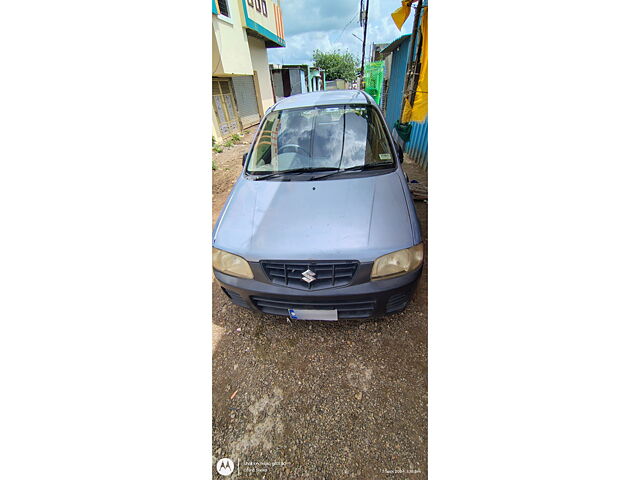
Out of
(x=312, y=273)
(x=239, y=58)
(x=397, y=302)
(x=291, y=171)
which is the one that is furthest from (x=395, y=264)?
(x=239, y=58)

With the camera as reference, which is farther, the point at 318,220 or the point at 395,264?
the point at 318,220

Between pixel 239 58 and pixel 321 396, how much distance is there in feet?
29.6

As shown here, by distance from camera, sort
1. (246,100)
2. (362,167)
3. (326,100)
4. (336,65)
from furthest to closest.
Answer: (336,65) → (246,100) → (326,100) → (362,167)

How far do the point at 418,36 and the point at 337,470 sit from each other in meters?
4.98

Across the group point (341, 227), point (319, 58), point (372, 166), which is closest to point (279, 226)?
point (341, 227)

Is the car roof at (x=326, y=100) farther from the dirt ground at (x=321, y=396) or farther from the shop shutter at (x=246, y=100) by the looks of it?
the shop shutter at (x=246, y=100)

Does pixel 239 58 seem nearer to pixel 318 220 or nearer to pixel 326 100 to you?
pixel 326 100

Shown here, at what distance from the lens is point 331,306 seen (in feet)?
5.60

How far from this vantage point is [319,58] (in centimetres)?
2078

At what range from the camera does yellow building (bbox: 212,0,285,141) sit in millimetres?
→ 6414

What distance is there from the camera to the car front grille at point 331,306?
66.6 inches

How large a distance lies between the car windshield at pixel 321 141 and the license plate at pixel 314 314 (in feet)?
4.07

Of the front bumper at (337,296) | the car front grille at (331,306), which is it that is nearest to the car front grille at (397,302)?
the front bumper at (337,296)

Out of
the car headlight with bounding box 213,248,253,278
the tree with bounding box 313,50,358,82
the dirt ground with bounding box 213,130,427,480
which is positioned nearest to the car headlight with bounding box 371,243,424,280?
the dirt ground with bounding box 213,130,427,480
